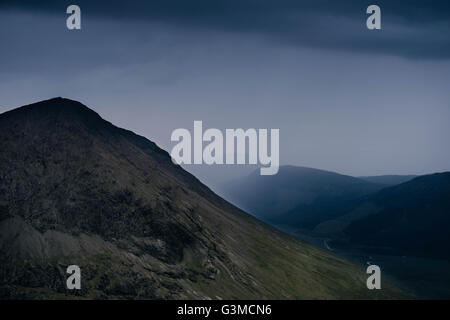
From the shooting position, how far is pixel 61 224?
190375 millimetres

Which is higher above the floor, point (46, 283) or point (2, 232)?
point (2, 232)
